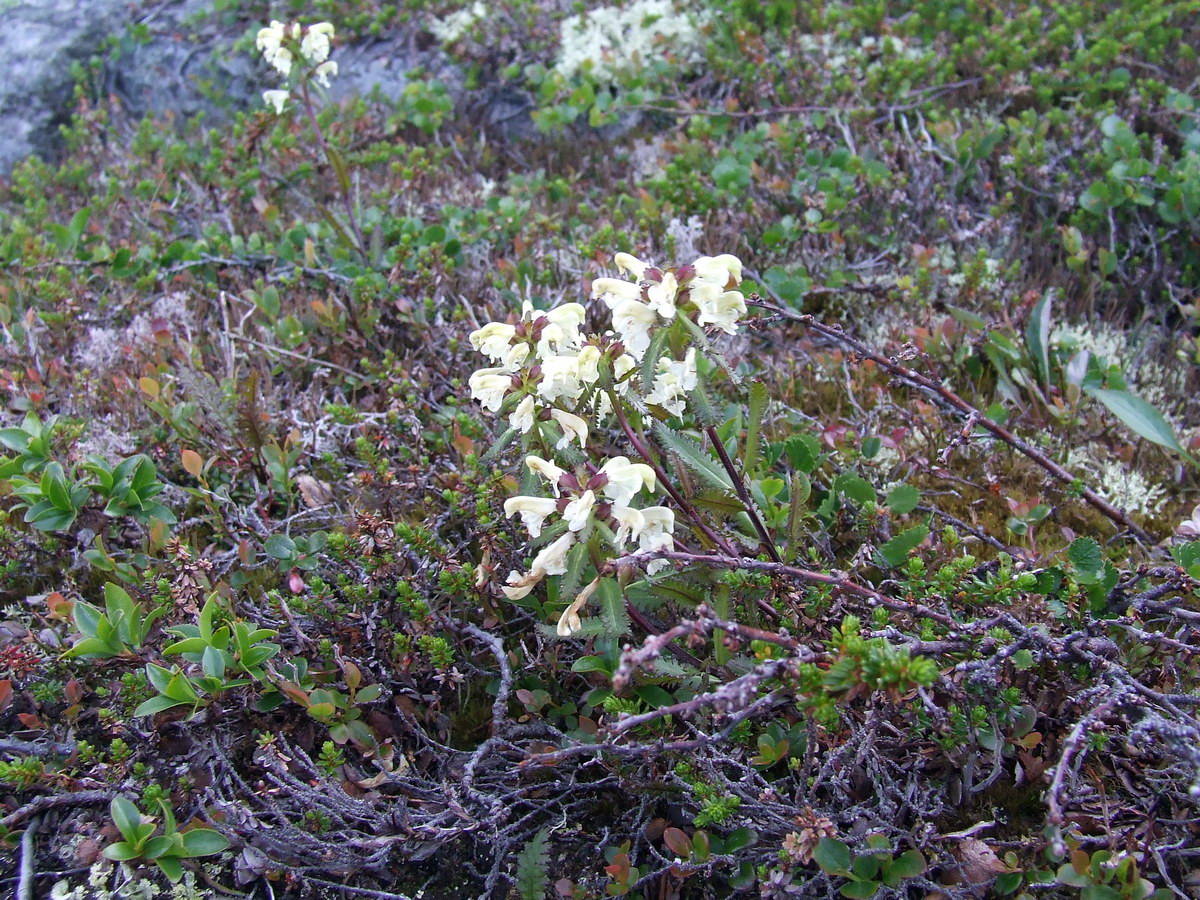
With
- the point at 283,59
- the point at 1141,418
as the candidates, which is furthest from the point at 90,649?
the point at 1141,418

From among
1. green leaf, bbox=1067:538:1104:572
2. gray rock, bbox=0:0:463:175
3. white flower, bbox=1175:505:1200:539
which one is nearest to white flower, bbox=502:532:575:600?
green leaf, bbox=1067:538:1104:572

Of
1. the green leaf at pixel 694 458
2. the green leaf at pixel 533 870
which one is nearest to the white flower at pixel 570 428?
the green leaf at pixel 694 458

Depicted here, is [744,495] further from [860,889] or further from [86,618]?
[86,618]

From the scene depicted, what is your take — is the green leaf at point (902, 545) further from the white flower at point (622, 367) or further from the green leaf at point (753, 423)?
the white flower at point (622, 367)

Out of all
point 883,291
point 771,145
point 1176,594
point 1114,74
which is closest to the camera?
point 1176,594

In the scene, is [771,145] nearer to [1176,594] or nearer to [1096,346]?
[1096,346]

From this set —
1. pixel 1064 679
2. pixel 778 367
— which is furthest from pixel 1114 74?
pixel 1064 679
